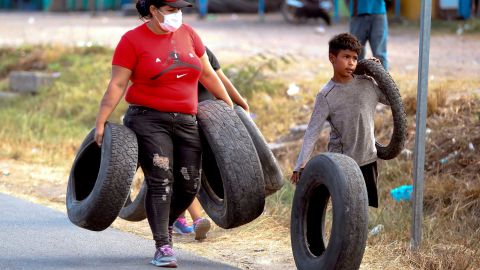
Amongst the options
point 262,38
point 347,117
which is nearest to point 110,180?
point 347,117

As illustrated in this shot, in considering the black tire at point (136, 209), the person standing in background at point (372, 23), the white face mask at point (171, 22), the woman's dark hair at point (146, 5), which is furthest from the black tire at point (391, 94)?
the person standing in background at point (372, 23)

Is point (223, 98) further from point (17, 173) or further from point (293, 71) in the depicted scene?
point (293, 71)

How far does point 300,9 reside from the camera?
79.9 feet

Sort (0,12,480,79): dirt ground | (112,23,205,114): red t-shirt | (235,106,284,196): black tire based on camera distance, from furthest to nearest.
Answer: (0,12,480,79): dirt ground, (235,106,284,196): black tire, (112,23,205,114): red t-shirt

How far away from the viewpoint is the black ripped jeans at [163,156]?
6.85 meters

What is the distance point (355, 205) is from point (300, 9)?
18.5 meters

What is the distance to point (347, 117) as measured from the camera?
6.93m

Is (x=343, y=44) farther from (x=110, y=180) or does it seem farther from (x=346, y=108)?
(x=110, y=180)

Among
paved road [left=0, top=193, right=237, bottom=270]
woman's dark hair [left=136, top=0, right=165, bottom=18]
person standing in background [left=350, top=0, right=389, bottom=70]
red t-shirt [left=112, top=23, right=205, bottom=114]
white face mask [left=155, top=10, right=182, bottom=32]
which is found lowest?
paved road [left=0, top=193, right=237, bottom=270]

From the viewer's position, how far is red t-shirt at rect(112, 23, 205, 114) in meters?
6.75

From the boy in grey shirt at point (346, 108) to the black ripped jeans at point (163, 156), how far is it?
71 cm

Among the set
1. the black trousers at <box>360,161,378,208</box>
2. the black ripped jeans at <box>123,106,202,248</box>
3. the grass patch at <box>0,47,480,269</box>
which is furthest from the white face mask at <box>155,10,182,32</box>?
the grass patch at <box>0,47,480,269</box>

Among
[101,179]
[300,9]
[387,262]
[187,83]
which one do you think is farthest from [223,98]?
[300,9]

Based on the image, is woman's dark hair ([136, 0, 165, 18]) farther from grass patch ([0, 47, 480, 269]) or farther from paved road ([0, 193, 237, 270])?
grass patch ([0, 47, 480, 269])
